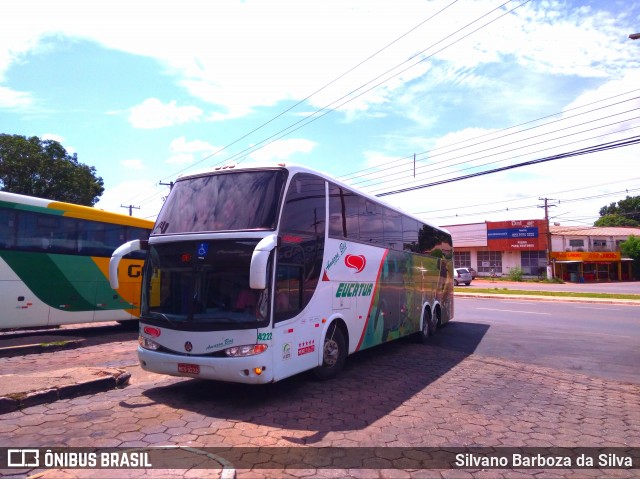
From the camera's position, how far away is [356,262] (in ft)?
27.7

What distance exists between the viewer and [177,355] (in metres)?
6.09

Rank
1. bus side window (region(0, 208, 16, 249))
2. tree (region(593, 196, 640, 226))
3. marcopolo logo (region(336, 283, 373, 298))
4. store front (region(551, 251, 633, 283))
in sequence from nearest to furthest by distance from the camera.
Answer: marcopolo logo (region(336, 283, 373, 298))
bus side window (region(0, 208, 16, 249))
store front (region(551, 251, 633, 283))
tree (region(593, 196, 640, 226))

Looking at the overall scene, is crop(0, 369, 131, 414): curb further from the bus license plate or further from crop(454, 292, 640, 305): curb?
crop(454, 292, 640, 305): curb

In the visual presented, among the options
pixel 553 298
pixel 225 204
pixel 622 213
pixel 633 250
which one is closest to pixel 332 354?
pixel 225 204

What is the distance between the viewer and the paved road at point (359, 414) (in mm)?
4742

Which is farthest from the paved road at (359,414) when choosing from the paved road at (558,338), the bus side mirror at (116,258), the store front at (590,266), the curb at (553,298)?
the store front at (590,266)

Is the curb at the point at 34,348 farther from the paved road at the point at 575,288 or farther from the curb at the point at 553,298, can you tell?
the paved road at the point at 575,288

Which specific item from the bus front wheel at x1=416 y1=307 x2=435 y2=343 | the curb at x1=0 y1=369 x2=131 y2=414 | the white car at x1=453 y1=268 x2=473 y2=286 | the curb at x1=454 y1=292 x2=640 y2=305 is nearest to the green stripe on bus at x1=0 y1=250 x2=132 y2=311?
the curb at x1=0 y1=369 x2=131 y2=414

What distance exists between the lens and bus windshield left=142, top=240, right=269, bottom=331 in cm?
584

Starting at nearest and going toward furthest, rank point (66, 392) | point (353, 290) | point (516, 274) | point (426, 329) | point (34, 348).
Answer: point (66, 392)
point (353, 290)
point (34, 348)
point (426, 329)
point (516, 274)

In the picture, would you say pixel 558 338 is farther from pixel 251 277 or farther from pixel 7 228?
pixel 7 228

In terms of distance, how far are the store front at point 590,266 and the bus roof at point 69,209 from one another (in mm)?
53013

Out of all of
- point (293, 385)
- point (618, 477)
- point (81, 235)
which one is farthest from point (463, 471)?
point (81, 235)

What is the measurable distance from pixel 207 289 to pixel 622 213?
9962 cm
